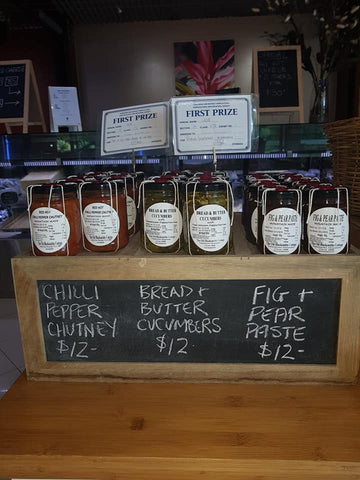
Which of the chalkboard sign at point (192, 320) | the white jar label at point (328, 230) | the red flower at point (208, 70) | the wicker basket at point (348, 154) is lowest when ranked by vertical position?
the chalkboard sign at point (192, 320)

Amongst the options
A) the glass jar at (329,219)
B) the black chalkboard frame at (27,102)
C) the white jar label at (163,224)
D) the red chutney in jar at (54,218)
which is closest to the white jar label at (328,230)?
the glass jar at (329,219)

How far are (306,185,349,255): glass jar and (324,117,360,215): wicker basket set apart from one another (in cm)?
39

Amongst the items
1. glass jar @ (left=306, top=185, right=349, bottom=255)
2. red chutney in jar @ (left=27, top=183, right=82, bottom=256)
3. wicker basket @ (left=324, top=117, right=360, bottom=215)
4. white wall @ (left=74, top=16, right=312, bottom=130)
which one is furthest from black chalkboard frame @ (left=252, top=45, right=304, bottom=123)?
white wall @ (left=74, top=16, right=312, bottom=130)

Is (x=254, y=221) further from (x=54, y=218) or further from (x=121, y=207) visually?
(x=54, y=218)

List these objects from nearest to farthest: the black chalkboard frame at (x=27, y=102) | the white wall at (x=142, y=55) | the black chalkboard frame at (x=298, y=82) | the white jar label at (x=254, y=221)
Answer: the white jar label at (x=254, y=221) → the black chalkboard frame at (x=298, y=82) → the black chalkboard frame at (x=27, y=102) → the white wall at (x=142, y=55)

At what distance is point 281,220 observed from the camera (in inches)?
34.3

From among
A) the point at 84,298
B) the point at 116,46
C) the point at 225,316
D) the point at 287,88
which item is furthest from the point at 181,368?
the point at 116,46

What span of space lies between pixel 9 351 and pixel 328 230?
1054mm

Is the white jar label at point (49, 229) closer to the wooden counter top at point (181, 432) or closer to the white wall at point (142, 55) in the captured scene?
the wooden counter top at point (181, 432)

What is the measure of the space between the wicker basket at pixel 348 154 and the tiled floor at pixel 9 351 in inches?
45.3

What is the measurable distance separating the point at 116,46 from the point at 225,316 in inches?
208

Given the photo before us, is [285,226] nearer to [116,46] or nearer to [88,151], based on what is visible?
[88,151]

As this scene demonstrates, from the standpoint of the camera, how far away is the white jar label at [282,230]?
2.85 ft

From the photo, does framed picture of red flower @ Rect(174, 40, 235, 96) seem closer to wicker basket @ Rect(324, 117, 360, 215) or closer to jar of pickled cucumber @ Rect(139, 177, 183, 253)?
wicker basket @ Rect(324, 117, 360, 215)
